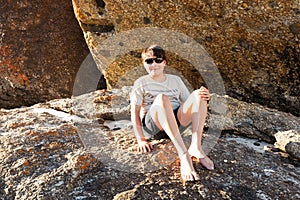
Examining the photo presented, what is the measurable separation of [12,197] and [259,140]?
2241mm

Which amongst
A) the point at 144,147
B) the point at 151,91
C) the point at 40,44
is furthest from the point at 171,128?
the point at 40,44

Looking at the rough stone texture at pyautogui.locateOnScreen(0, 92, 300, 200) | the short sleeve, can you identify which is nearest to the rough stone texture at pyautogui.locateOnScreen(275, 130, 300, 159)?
the rough stone texture at pyautogui.locateOnScreen(0, 92, 300, 200)

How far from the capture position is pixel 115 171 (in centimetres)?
338

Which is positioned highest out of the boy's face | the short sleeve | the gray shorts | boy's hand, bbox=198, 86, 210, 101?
the boy's face

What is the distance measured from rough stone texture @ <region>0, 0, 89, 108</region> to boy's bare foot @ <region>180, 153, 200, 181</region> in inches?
121

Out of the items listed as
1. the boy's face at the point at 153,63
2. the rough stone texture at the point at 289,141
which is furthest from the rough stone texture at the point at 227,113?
the boy's face at the point at 153,63

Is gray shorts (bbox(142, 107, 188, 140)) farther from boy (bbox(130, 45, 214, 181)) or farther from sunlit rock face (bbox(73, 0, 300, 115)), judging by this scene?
sunlit rock face (bbox(73, 0, 300, 115))

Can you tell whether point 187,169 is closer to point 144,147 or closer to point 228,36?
point 144,147

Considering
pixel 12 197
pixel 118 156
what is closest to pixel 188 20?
pixel 118 156

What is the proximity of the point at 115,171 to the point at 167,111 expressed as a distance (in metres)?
0.61

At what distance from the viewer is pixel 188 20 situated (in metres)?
4.62

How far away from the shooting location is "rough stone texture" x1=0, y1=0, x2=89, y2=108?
19.6ft

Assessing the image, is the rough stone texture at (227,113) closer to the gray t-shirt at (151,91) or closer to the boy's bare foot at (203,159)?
the gray t-shirt at (151,91)

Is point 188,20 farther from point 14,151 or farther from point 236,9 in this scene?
point 14,151
